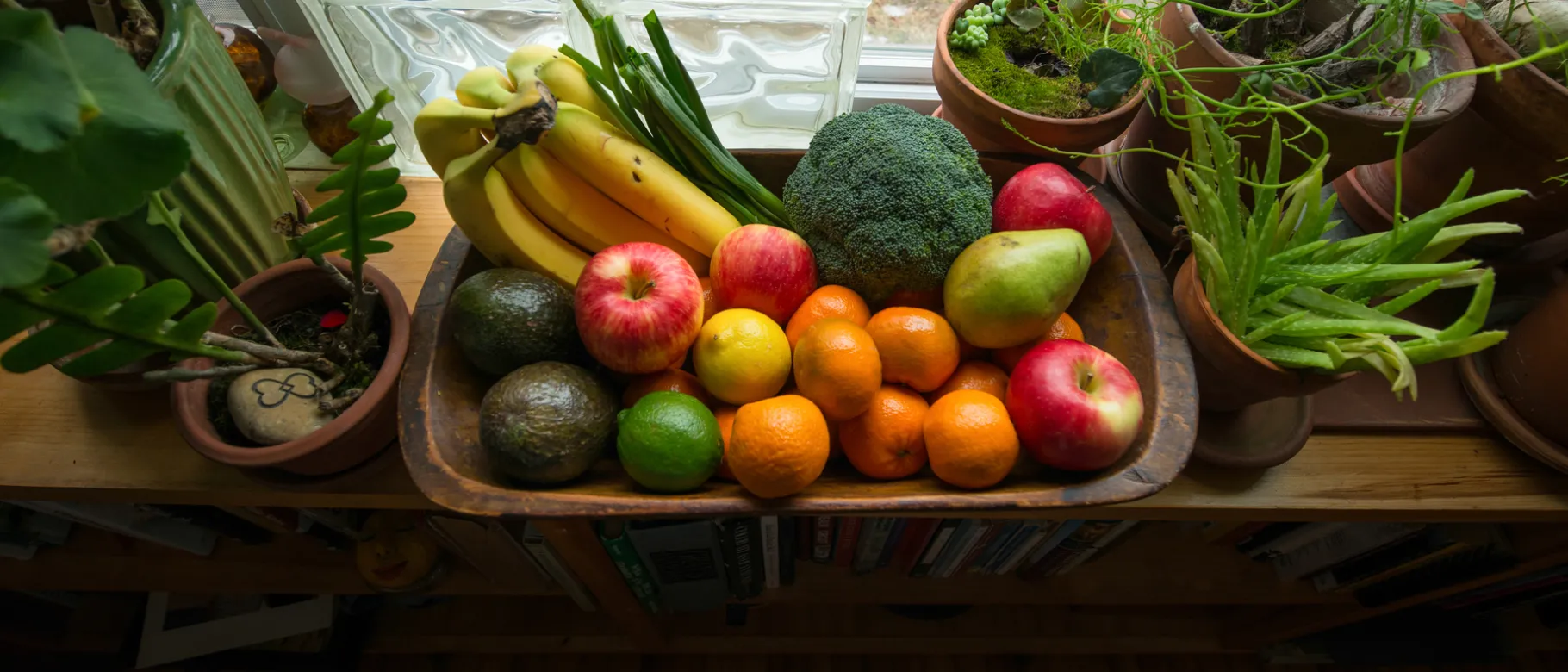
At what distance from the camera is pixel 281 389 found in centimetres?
60

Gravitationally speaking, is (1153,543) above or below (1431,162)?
below

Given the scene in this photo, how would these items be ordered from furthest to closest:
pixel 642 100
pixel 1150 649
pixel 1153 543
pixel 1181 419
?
pixel 1150 649 → pixel 1153 543 → pixel 642 100 → pixel 1181 419

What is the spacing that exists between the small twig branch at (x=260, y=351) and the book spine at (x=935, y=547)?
72 cm

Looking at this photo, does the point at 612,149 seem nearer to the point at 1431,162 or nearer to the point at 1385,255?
the point at 1385,255

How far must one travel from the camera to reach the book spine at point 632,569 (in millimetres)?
843

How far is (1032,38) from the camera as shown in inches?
32.8

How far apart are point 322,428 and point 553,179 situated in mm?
311

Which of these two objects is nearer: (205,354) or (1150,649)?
(205,354)

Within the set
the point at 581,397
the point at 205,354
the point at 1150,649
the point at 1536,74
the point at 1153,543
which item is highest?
the point at 1536,74

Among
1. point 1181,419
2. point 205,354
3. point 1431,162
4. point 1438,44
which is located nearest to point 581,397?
point 205,354

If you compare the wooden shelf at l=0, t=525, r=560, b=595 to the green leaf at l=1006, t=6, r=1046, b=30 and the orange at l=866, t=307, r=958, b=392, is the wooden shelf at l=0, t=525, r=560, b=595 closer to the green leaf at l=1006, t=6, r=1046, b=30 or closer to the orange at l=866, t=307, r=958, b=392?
the orange at l=866, t=307, r=958, b=392

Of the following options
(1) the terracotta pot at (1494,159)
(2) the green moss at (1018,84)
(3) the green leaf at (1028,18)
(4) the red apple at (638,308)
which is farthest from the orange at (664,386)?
(1) the terracotta pot at (1494,159)

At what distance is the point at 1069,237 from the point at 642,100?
1.47 feet

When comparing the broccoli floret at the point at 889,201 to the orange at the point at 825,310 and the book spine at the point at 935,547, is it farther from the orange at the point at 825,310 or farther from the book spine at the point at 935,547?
the book spine at the point at 935,547
